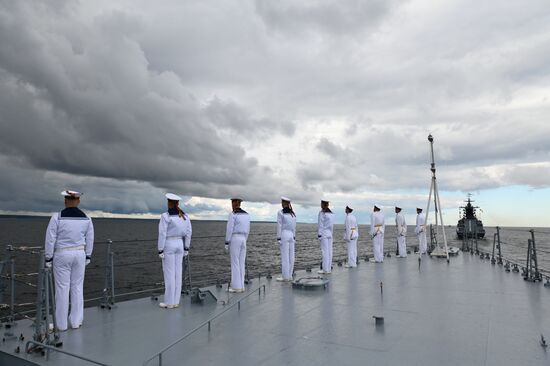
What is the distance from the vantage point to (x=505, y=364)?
395 cm

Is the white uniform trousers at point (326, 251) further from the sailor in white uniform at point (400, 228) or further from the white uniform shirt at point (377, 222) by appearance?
the sailor in white uniform at point (400, 228)

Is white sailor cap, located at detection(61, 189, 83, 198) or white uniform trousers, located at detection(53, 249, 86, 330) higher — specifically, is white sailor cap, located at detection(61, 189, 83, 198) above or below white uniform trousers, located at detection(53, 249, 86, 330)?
above

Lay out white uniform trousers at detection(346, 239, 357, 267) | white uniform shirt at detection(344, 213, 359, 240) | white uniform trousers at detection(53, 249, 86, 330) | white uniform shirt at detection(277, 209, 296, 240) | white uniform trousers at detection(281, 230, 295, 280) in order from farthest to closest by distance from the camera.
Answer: white uniform shirt at detection(344, 213, 359, 240) < white uniform trousers at detection(346, 239, 357, 267) < white uniform shirt at detection(277, 209, 296, 240) < white uniform trousers at detection(281, 230, 295, 280) < white uniform trousers at detection(53, 249, 86, 330)

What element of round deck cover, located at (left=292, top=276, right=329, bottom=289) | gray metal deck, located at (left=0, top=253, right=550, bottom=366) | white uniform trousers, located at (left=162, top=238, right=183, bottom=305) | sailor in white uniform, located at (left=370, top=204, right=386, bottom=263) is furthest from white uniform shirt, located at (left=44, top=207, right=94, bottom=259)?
sailor in white uniform, located at (left=370, top=204, right=386, bottom=263)

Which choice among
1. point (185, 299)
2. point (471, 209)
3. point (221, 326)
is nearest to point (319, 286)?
point (185, 299)

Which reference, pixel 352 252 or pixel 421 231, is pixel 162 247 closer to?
pixel 352 252

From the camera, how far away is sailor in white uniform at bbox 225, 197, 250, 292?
8.22m

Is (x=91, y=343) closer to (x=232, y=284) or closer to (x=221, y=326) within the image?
(x=221, y=326)

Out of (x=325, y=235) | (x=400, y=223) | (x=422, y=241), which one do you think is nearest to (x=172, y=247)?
(x=325, y=235)

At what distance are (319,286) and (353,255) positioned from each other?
464 cm

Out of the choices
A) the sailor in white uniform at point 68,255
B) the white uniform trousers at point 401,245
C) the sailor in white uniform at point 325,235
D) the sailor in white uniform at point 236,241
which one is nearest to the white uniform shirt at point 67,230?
the sailor in white uniform at point 68,255

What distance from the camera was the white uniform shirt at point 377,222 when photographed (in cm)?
1394

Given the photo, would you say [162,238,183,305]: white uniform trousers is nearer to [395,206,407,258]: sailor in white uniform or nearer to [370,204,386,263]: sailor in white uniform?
[370,204,386,263]: sailor in white uniform

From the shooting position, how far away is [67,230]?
5.54 meters
